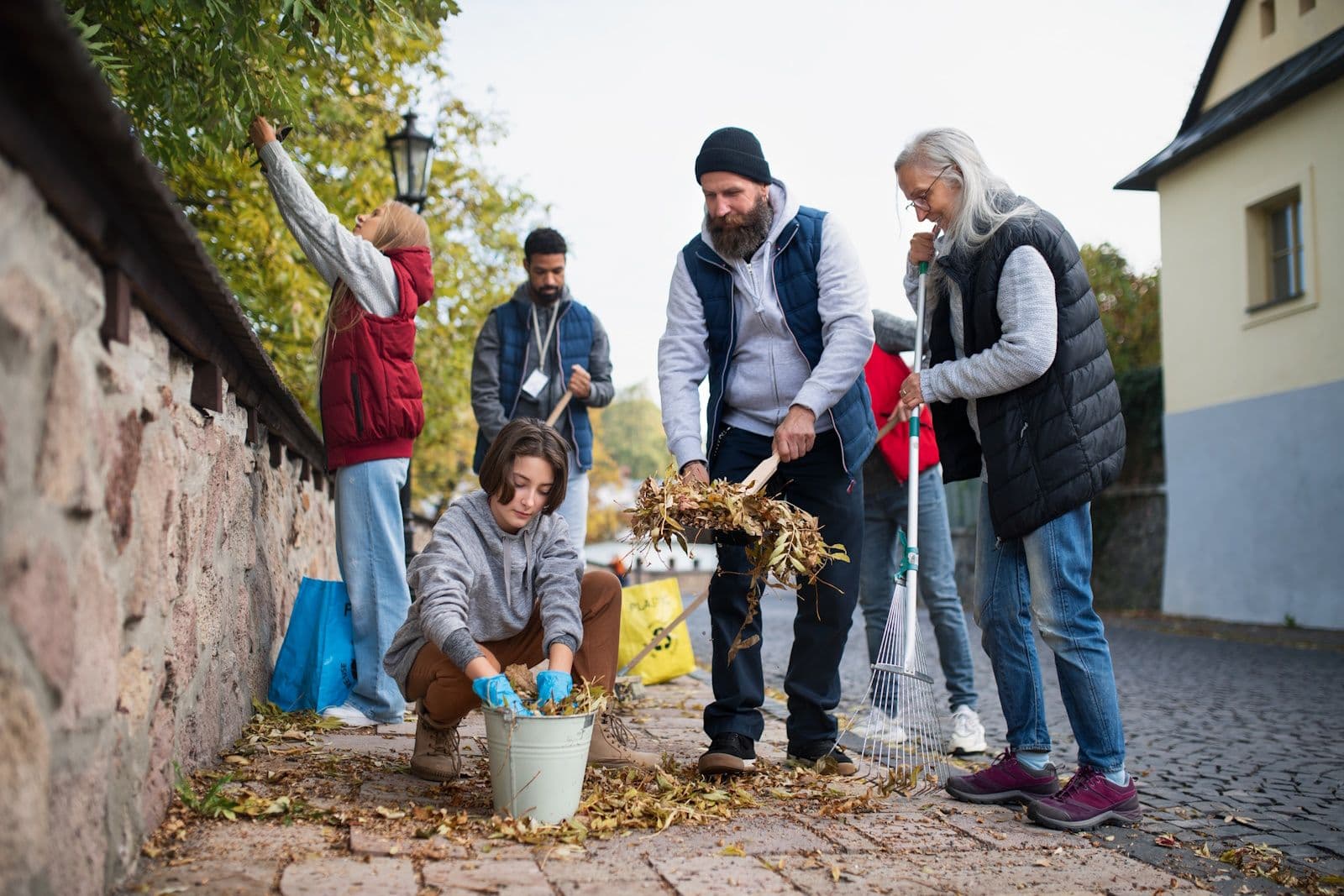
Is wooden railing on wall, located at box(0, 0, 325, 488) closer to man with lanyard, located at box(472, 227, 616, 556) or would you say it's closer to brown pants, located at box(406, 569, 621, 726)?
brown pants, located at box(406, 569, 621, 726)

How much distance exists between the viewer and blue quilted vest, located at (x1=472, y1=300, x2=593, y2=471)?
20.3 feet

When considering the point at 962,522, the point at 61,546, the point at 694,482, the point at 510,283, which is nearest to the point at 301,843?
the point at 61,546

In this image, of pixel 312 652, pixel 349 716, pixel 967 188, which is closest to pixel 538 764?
pixel 349 716

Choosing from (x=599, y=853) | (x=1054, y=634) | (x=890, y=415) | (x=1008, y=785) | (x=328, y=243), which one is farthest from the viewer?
(x=890, y=415)

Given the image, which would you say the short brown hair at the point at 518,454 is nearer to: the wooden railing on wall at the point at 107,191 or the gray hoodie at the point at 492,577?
the gray hoodie at the point at 492,577

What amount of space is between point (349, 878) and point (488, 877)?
29cm

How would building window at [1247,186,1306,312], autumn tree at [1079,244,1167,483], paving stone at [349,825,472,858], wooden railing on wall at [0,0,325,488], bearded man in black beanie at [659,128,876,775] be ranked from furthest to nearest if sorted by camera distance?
1. autumn tree at [1079,244,1167,483]
2. building window at [1247,186,1306,312]
3. bearded man in black beanie at [659,128,876,775]
4. paving stone at [349,825,472,858]
5. wooden railing on wall at [0,0,325,488]

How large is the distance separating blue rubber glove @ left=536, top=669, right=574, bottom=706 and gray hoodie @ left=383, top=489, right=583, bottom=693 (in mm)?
285

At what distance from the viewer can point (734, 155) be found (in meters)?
3.95

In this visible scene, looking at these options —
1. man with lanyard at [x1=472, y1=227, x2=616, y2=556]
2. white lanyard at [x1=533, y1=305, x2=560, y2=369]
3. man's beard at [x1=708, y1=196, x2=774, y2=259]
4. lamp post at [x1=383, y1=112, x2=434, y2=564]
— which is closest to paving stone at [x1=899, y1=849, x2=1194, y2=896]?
man's beard at [x1=708, y1=196, x2=774, y2=259]

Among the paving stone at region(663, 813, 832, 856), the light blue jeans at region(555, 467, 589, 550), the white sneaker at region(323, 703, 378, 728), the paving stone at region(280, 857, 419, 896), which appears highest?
the light blue jeans at region(555, 467, 589, 550)

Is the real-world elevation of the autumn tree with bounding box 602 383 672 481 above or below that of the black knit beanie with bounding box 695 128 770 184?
above

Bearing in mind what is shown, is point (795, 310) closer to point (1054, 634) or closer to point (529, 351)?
point (1054, 634)

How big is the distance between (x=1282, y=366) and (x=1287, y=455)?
102 centimetres
